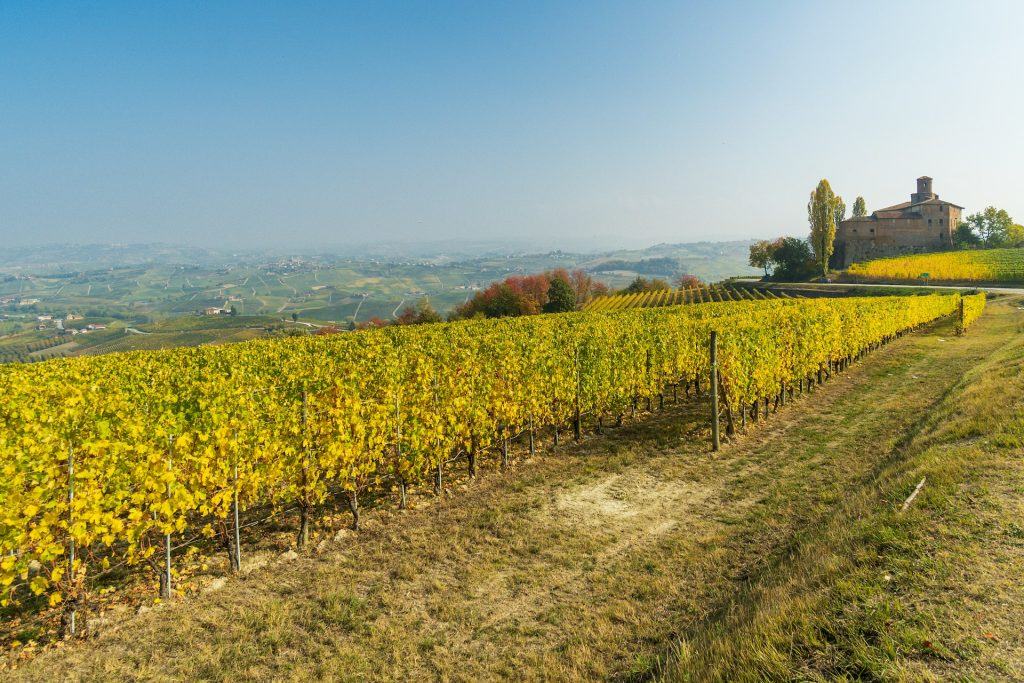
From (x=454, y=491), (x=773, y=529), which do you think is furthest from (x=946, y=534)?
(x=454, y=491)

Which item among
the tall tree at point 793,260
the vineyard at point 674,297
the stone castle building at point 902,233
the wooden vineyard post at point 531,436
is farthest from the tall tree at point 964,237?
the wooden vineyard post at point 531,436

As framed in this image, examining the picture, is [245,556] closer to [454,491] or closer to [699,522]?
[454,491]

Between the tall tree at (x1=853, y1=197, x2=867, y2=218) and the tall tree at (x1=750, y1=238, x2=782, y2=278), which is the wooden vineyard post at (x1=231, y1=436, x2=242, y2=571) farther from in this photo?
the tall tree at (x1=853, y1=197, x2=867, y2=218)

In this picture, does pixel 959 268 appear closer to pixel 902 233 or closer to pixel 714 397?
pixel 902 233

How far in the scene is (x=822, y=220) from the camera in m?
92.6

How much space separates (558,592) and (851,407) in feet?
A: 46.4

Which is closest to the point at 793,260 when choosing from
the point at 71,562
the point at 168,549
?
the point at 168,549

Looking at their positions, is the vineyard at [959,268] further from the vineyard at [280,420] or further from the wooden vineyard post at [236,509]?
the wooden vineyard post at [236,509]

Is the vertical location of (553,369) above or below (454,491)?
above

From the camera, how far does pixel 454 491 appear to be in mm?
10195

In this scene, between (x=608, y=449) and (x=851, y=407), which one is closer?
(x=608, y=449)

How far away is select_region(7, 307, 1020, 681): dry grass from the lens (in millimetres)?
4605

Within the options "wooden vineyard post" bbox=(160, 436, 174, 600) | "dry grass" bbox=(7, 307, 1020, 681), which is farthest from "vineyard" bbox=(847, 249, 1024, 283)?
"wooden vineyard post" bbox=(160, 436, 174, 600)

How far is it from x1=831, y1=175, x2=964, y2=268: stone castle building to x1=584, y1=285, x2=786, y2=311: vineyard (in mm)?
42098
